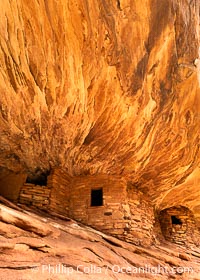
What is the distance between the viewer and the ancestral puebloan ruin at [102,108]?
3.00m

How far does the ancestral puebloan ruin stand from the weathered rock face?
0.02m

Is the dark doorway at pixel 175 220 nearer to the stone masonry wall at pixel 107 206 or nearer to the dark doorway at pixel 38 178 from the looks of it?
the stone masonry wall at pixel 107 206

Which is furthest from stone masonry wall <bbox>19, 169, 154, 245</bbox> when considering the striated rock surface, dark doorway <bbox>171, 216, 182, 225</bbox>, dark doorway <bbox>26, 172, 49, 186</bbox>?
dark doorway <bbox>171, 216, 182, 225</bbox>

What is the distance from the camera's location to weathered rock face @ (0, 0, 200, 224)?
2.95 metres

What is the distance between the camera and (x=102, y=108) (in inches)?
155

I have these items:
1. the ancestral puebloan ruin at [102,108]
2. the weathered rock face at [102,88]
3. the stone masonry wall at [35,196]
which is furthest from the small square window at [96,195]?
the stone masonry wall at [35,196]

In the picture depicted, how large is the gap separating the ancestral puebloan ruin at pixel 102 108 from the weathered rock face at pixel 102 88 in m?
0.02

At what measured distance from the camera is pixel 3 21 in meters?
2.68

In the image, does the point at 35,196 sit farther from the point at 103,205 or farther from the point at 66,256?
the point at 66,256

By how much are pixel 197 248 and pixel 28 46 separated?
6.13 meters

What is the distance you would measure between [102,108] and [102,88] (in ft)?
1.23

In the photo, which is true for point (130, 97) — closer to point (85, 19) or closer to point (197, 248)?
point (85, 19)

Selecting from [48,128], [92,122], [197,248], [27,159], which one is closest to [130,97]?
[92,122]

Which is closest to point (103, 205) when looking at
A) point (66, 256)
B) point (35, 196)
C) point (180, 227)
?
point (35, 196)
